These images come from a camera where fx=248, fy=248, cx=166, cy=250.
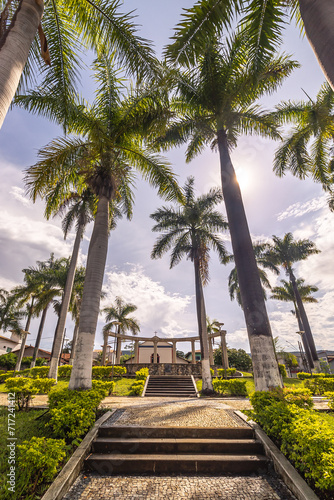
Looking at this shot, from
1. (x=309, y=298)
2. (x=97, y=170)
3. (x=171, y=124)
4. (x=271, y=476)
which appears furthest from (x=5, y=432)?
(x=309, y=298)

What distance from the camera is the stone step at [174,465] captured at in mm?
4273

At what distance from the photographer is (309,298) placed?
32.2m

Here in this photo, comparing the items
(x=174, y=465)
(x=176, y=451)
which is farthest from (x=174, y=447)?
(x=174, y=465)

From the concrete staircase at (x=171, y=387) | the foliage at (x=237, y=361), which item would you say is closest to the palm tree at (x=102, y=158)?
the concrete staircase at (x=171, y=387)

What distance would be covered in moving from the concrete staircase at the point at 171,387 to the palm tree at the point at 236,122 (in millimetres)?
10446

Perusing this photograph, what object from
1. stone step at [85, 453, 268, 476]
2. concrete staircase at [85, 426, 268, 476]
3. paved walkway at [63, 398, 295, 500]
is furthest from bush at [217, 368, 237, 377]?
paved walkway at [63, 398, 295, 500]

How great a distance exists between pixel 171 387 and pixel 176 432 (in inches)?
482

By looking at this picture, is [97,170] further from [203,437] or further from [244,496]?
[244,496]

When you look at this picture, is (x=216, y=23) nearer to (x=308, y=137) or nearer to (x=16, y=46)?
(x=16, y=46)

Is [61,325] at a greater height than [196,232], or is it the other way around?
[196,232]

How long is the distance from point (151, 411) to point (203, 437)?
2.47 meters

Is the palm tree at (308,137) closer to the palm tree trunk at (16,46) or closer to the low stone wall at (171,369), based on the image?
the palm tree trunk at (16,46)

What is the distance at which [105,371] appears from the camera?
19859mm

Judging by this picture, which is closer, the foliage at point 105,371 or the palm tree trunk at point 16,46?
the palm tree trunk at point 16,46
